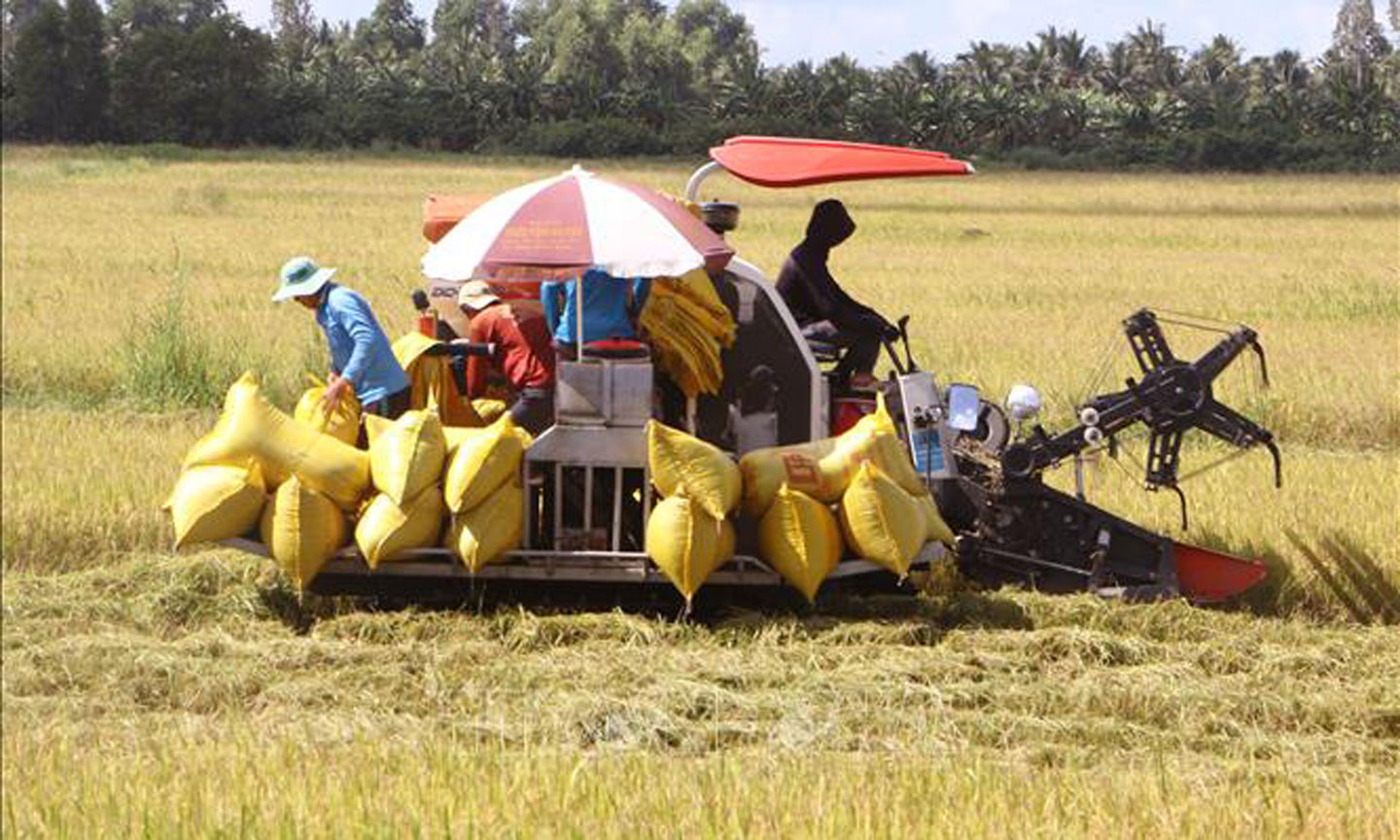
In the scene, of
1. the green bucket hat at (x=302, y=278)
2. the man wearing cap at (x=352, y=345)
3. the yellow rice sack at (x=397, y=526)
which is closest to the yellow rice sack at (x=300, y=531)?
the yellow rice sack at (x=397, y=526)

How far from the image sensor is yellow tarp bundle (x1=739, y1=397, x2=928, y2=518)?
912 cm

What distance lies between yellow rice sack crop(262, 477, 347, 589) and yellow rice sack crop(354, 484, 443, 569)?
127mm

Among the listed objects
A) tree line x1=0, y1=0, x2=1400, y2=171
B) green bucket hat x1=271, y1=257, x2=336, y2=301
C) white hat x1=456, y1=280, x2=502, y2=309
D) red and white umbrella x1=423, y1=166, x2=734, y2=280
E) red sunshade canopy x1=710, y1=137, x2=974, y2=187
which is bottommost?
tree line x1=0, y1=0, x2=1400, y2=171

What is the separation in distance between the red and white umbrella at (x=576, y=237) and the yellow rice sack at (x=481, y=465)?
2.06 ft

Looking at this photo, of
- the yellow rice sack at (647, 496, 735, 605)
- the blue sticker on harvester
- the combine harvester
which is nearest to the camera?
the yellow rice sack at (647, 496, 735, 605)

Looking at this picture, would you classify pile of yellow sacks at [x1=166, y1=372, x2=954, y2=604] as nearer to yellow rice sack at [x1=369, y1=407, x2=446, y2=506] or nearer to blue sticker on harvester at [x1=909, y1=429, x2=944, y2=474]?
yellow rice sack at [x1=369, y1=407, x2=446, y2=506]

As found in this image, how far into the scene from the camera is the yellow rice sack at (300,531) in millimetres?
8898

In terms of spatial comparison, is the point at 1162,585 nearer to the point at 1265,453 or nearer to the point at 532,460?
the point at 532,460

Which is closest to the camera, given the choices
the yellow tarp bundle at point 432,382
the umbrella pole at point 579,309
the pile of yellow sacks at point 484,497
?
the pile of yellow sacks at point 484,497

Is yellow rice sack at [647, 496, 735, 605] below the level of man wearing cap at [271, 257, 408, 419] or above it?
below

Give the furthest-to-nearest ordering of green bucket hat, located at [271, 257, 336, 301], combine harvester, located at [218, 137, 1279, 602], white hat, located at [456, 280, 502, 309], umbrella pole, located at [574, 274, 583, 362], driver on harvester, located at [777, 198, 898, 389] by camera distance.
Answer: white hat, located at [456, 280, 502, 309]
driver on harvester, located at [777, 198, 898, 389]
green bucket hat, located at [271, 257, 336, 301]
umbrella pole, located at [574, 274, 583, 362]
combine harvester, located at [218, 137, 1279, 602]

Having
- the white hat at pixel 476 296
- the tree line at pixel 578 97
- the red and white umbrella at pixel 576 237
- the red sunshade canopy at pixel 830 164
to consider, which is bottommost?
the tree line at pixel 578 97

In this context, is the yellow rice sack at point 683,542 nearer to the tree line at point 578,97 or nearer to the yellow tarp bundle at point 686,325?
the yellow tarp bundle at point 686,325

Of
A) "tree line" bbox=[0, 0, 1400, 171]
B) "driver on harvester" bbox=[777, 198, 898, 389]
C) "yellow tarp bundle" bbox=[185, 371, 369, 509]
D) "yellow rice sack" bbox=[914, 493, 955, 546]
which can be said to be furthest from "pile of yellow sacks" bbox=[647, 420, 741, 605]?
"tree line" bbox=[0, 0, 1400, 171]
